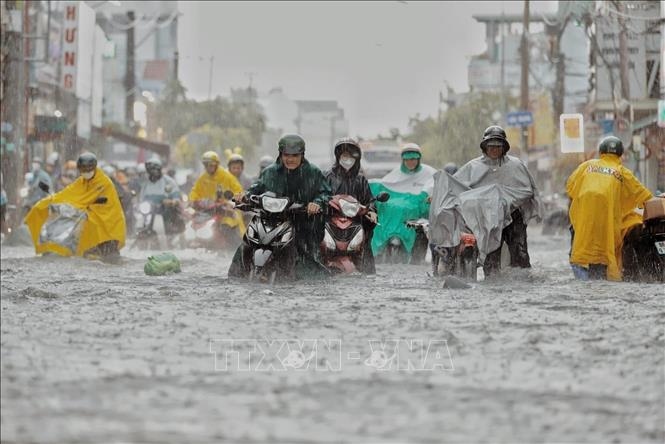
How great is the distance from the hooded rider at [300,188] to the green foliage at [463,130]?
2289 inches

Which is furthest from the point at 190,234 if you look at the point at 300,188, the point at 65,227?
the point at 300,188

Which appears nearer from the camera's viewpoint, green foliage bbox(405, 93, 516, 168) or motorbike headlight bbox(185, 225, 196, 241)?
motorbike headlight bbox(185, 225, 196, 241)

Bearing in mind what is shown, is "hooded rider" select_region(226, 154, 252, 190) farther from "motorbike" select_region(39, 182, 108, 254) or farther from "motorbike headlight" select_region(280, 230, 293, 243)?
"motorbike headlight" select_region(280, 230, 293, 243)

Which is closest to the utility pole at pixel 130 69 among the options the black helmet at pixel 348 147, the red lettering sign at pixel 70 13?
the red lettering sign at pixel 70 13

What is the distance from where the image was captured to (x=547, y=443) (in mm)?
5199

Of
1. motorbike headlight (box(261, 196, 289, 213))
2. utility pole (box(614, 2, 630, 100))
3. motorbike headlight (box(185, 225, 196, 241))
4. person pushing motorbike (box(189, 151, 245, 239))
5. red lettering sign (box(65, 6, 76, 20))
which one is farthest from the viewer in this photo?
red lettering sign (box(65, 6, 76, 20))

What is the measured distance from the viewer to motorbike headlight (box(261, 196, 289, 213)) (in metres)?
12.6

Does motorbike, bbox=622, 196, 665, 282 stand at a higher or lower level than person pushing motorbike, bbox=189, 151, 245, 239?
lower

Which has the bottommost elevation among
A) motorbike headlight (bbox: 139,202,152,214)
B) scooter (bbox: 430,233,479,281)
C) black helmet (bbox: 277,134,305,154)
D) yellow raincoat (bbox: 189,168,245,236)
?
scooter (bbox: 430,233,479,281)

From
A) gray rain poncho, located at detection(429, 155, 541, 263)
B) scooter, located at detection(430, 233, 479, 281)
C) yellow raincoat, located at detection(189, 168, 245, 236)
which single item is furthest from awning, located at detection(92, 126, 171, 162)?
scooter, located at detection(430, 233, 479, 281)

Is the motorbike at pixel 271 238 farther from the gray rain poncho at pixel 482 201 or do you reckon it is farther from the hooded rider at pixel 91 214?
the hooded rider at pixel 91 214

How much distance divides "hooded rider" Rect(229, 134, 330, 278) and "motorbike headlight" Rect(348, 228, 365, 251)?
43cm

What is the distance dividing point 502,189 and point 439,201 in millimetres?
641

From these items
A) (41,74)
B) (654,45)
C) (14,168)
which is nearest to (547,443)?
(14,168)
